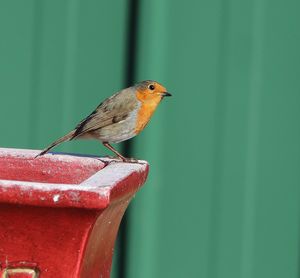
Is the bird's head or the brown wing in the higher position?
the bird's head

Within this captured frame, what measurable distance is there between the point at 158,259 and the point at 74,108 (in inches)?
29.9

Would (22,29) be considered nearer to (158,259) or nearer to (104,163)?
(158,259)

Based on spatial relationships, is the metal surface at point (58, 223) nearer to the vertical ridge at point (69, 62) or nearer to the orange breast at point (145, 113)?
the orange breast at point (145, 113)

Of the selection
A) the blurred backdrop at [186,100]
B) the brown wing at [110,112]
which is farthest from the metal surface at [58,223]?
the blurred backdrop at [186,100]

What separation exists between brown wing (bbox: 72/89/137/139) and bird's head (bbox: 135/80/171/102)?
5cm

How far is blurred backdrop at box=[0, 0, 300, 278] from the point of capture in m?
4.02

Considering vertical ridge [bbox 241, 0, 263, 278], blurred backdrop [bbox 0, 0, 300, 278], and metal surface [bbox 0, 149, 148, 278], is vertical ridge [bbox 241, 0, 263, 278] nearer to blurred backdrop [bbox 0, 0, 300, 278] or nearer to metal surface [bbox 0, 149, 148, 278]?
blurred backdrop [bbox 0, 0, 300, 278]

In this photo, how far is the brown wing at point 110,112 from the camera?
387 cm

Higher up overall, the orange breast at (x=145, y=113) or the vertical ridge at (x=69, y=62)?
the vertical ridge at (x=69, y=62)

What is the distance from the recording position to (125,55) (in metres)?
4.04

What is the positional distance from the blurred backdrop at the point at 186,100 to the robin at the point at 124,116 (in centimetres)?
6

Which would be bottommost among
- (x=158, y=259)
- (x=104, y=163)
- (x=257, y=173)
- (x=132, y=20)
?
(x=158, y=259)

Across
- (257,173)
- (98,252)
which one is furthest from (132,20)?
(98,252)

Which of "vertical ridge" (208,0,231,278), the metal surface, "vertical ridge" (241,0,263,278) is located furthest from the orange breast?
the metal surface
